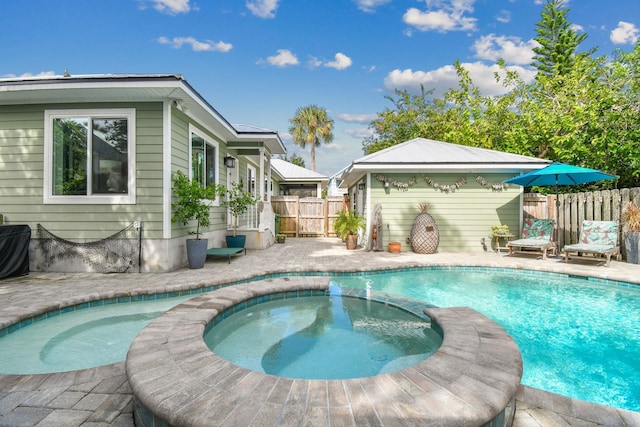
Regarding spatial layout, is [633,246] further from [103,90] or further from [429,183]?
[103,90]

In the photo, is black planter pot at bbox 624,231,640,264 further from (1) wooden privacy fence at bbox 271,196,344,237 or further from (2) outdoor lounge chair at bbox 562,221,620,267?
(1) wooden privacy fence at bbox 271,196,344,237

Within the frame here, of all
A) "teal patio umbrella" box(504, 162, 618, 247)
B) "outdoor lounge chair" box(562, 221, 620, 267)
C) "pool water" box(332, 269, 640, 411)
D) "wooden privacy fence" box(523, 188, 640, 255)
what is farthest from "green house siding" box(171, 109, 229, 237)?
"wooden privacy fence" box(523, 188, 640, 255)

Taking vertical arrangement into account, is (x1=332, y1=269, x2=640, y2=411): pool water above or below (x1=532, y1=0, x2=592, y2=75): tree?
below

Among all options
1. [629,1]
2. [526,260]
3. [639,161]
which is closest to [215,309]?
[526,260]

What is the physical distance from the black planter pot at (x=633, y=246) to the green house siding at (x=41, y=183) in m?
10.1

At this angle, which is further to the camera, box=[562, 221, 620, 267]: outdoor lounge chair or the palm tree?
the palm tree

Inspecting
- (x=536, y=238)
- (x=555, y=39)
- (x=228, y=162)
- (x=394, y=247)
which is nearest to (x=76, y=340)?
(x=228, y=162)

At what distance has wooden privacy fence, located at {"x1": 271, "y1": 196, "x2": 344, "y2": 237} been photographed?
46.1 feet

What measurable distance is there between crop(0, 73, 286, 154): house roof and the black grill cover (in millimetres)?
2461

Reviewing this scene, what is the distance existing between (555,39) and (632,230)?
15851 mm

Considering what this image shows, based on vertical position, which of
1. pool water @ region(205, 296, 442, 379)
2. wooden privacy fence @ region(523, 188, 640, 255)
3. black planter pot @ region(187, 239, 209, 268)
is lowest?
pool water @ region(205, 296, 442, 379)

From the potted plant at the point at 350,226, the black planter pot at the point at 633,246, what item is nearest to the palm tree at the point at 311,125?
the potted plant at the point at 350,226

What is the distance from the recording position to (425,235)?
29.0ft

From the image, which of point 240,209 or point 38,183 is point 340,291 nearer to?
point 240,209
